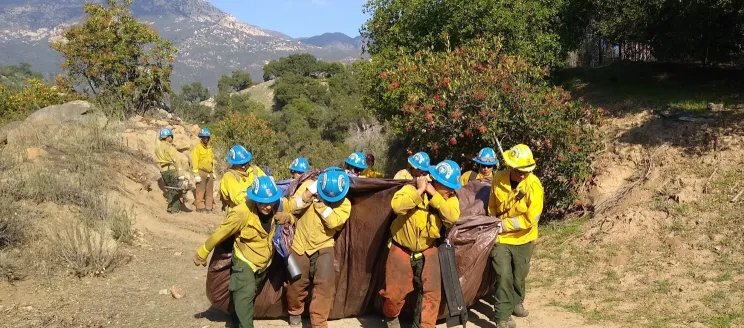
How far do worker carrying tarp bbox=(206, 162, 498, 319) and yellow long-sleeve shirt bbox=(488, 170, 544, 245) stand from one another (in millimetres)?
131

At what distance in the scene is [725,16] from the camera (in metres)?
11.5

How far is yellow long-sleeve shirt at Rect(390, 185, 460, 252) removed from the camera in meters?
4.21

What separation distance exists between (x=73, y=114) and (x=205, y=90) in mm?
50677

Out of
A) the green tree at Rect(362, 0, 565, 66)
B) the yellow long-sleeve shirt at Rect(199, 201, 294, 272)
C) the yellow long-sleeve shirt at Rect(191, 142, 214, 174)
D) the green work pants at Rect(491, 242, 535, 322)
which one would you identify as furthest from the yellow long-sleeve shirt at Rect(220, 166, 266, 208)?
the green tree at Rect(362, 0, 565, 66)

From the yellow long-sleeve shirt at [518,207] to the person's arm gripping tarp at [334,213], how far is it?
4.37ft

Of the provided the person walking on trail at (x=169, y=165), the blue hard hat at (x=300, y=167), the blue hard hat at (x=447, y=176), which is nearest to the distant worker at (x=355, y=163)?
the blue hard hat at (x=300, y=167)

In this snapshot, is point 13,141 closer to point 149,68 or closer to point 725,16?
point 149,68

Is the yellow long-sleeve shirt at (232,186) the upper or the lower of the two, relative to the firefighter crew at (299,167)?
lower

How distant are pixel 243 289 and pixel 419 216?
1524 mm

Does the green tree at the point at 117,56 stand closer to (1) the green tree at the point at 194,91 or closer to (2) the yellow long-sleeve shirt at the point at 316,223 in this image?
(2) the yellow long-sleeve shirt at the point at 316,223

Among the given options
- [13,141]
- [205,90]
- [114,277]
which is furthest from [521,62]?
[205,90]

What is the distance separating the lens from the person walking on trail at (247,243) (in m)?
4.46

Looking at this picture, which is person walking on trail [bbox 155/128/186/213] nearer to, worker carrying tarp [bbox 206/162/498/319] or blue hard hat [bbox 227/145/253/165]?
blue hard hat [bbox 227/145/253/165]

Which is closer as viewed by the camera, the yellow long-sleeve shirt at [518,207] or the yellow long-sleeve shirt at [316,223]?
the yellow long-sleeve shirt at [316,223]
